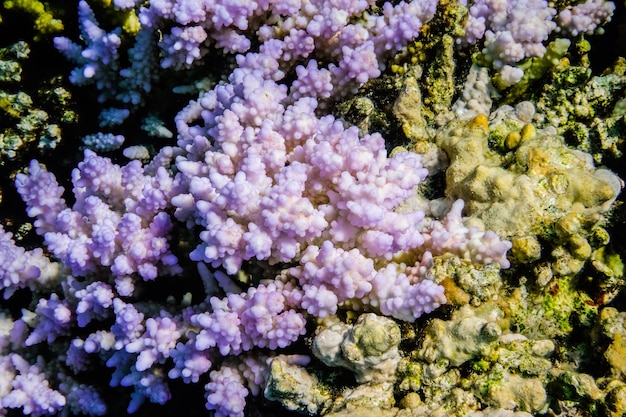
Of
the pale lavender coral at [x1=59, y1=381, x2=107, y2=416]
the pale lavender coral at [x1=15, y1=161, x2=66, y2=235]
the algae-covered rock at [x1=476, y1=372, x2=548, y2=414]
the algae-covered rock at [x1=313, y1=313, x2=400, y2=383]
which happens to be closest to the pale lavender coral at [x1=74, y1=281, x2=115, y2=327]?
the pale lavender coral at [x1=59, y1=381, x2=107, y2=416]

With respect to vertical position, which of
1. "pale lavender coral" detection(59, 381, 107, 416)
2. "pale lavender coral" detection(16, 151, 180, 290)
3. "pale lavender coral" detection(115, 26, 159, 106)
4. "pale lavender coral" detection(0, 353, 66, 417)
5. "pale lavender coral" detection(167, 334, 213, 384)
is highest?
"pale lavender coral" detection(115, 26, 159, 106)

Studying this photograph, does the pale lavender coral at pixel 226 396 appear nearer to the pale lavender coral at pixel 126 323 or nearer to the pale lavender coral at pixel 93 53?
the pale lavender coral at pixel 126 323

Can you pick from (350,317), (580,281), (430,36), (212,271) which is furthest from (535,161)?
(212,271)

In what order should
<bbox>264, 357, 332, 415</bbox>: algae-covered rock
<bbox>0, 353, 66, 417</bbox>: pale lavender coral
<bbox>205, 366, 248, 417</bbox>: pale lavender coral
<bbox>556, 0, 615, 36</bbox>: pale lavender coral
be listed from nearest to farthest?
<bbox>264, 357, 332, 415</bbox>: algae-covered rock, <bbox>205, 366, 248, 417</bbox>: pale lavender coral, <bbox>0, 353, 66, 417</bbox>: pale lavender coral, <bbox>556, 0, 615, 36</bbox>: pale lavender coral

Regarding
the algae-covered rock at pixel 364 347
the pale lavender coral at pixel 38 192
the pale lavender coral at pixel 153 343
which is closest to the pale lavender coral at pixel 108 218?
the pale lavender coral at pixel 38 192

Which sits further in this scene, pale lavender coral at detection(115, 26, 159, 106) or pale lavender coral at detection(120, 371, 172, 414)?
pale lavender coral at detection(115, 26, 159, 106)

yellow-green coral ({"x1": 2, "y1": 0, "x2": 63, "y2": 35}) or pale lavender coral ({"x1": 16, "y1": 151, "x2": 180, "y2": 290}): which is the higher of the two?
yellow-green coral ({"x1": 2, "y1": 0, "x2": 63, "y2": 35})

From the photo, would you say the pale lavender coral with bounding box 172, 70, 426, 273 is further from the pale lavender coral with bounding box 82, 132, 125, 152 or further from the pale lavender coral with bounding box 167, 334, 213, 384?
the pale lavender coral with bounding box 82, 132, 125, 152

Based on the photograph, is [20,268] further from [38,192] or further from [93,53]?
[93,53]
